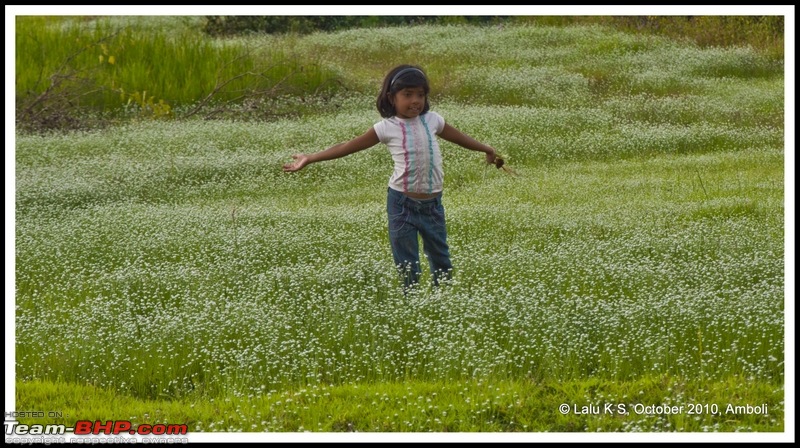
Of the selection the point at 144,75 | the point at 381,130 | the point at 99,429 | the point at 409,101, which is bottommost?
the point at 99,429

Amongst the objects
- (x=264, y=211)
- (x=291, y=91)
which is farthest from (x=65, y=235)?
(x=291, y=91)

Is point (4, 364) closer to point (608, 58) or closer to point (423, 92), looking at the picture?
point (423, 92)

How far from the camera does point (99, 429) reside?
19.8 ft

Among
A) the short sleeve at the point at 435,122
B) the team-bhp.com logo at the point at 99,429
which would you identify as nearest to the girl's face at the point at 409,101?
the short sleeve at the point at 435,122

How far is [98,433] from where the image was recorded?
5.95 meters

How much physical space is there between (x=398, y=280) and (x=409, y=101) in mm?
1510

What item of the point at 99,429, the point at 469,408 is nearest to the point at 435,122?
the point at 469,408

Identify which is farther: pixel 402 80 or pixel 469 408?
pixel 402 80

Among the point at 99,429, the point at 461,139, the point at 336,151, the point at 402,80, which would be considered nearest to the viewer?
the point at 99,429

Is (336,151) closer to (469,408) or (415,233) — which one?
(415,233)

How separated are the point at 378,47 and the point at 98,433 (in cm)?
1547

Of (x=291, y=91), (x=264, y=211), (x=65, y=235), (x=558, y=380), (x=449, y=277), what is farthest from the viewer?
(x=291, y=91)

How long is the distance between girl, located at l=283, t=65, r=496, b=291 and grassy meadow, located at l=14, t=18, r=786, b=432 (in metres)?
0.46

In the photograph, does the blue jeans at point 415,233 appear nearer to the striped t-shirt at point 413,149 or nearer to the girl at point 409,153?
the girl at point 409,153
